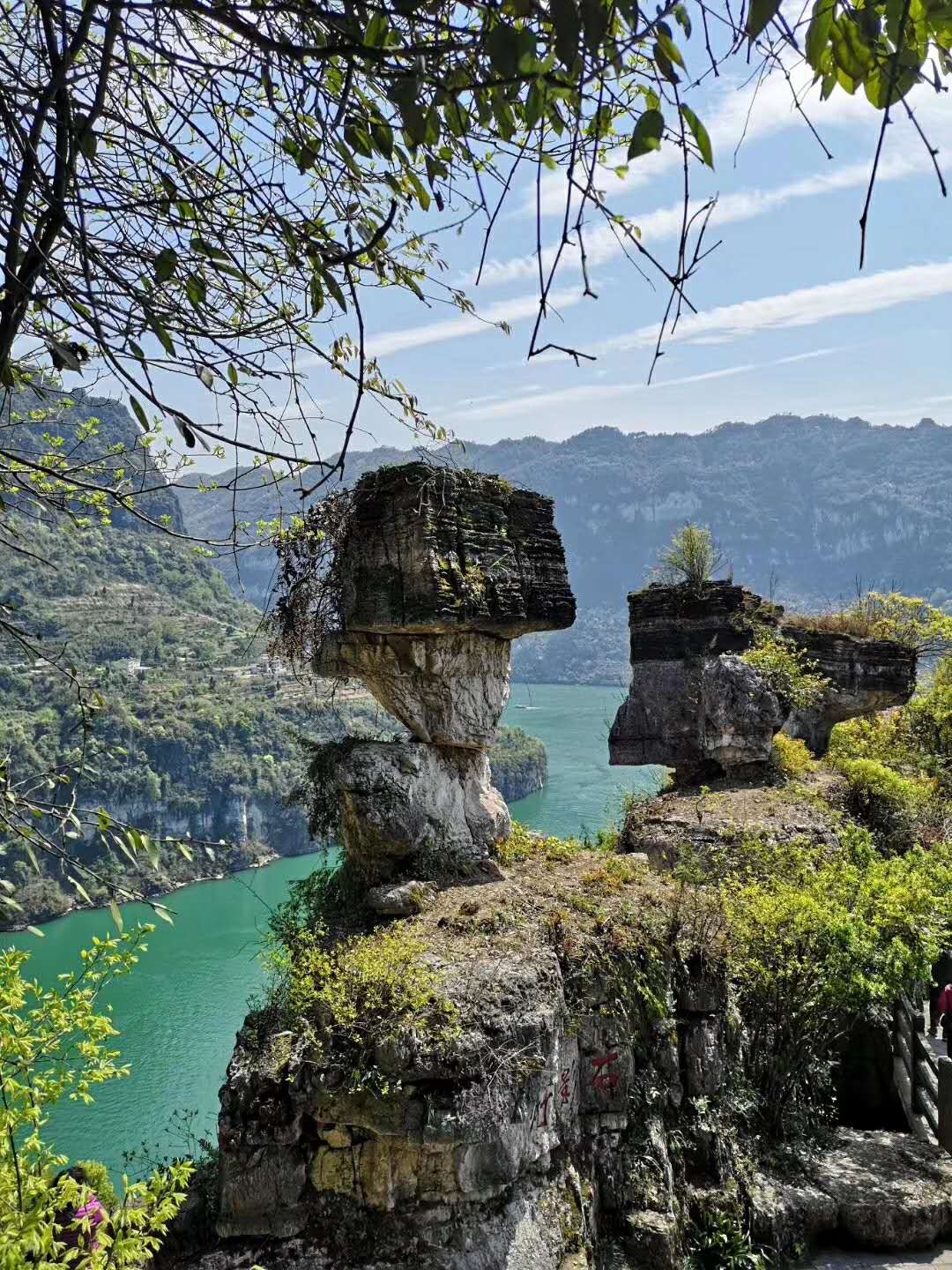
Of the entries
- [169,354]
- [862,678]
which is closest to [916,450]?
[862,678]

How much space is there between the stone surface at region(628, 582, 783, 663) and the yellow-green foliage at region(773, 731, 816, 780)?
1.18 meters

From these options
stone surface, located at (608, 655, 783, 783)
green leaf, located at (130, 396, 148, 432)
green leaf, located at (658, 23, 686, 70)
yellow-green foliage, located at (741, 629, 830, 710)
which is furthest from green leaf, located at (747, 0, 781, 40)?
yellow-green foliage, located at (741, 629, 830, 710)

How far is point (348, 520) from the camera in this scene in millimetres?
6574

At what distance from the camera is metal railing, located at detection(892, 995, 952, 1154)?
645cm

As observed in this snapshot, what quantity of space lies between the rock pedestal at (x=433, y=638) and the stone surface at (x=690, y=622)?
423cm

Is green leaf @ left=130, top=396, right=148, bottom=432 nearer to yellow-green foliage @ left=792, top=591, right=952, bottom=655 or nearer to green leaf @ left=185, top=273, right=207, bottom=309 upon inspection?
green leaf @ left=185, top=273, right=207, bottom=309

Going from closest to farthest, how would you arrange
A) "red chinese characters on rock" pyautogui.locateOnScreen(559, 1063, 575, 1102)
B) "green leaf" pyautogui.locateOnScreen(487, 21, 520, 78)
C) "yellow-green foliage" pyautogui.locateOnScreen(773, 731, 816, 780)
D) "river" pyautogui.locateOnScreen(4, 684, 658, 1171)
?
1. "green leaf" pyautogui.locateOnScreen(487, 21, 520, 78)
2. "red chinese characters on rock" pyautogui.locateOnScreen(559, 1063, 575, 1102)
3. "yellow-green foliage" pyautogui.locateOnScreen(773, 731, 816, 780)
4. "river" pyautogui.locateOnScreen(4, 684, 658, 1171)

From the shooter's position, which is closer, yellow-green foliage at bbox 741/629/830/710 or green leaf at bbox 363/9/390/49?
green leaf at bbox 363/9/390/49

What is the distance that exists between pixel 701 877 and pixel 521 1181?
322 cm

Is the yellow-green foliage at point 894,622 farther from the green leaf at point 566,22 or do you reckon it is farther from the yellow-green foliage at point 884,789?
the green leaf at point 566,22

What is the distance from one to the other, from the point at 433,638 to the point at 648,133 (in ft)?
17.3

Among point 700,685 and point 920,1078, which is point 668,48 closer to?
point 920,1078

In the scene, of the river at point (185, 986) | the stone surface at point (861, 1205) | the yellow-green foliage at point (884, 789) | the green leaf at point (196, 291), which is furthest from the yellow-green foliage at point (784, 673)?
the green leaf at point (196, 291)

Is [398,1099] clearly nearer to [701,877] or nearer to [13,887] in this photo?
[13,887]
